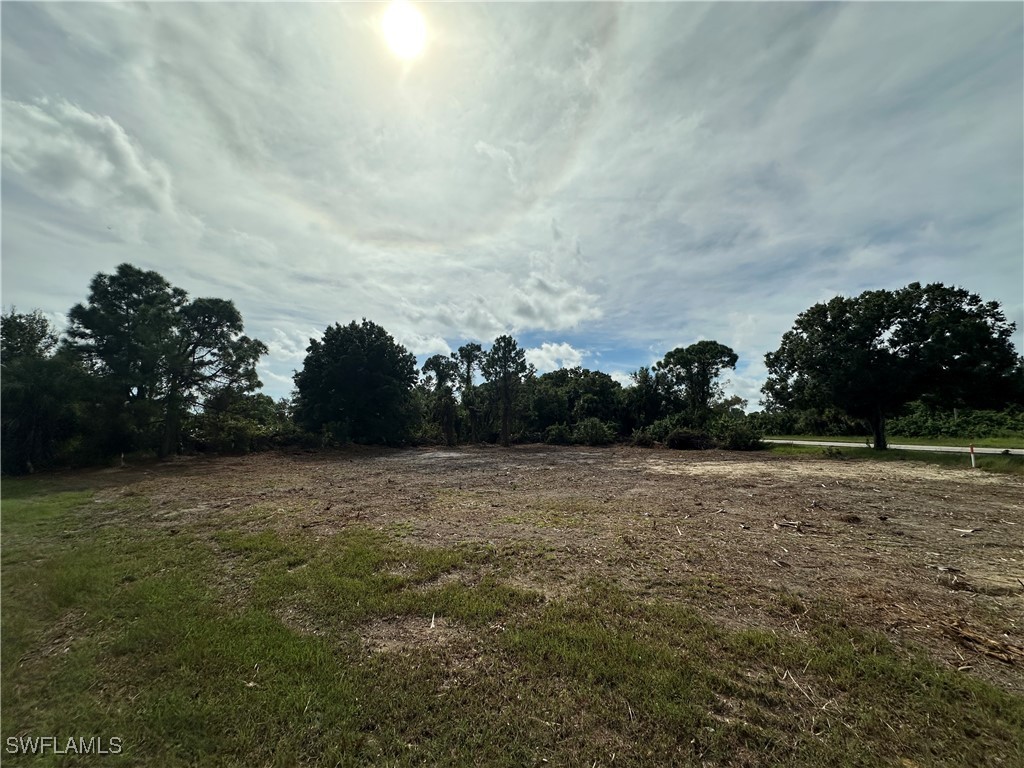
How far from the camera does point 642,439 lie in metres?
31.3

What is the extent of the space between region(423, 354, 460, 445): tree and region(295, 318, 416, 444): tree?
3.89m

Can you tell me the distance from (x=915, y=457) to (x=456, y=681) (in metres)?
24.2

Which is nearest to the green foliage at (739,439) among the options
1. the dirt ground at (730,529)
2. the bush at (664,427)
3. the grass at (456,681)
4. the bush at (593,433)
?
the bush at (664,427)

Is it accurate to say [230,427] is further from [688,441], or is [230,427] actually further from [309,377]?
[688,441]

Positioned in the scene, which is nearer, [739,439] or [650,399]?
[739,439]

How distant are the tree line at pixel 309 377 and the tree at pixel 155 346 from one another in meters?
0.06

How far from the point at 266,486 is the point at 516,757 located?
40.9 ft

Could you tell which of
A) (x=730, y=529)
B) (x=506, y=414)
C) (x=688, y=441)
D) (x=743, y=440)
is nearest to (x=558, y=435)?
(x=506, y=414)

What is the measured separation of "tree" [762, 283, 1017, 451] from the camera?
16984mm

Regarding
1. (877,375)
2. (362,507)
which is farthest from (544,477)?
(877,375)

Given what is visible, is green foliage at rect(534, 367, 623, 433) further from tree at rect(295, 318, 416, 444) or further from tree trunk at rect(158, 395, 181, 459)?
tree trunk at rect(158, 395, 181, 459)

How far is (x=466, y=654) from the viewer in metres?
3.26

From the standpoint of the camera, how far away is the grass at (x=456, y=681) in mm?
2303

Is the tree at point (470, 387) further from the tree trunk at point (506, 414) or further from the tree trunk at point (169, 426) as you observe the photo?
the tree trunk at point (169, 426)
